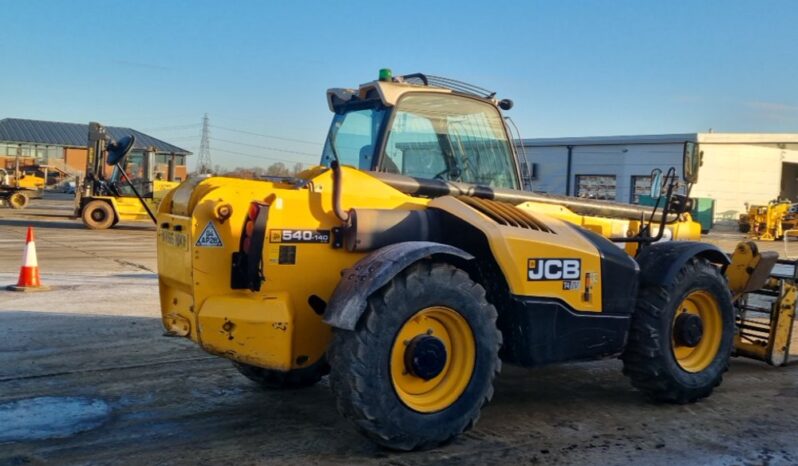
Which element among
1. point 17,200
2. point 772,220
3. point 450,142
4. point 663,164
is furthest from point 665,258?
point 663,164

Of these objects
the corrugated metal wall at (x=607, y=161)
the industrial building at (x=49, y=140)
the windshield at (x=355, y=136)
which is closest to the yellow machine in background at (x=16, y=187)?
the corrugated metal wall at (x=607, y=161)

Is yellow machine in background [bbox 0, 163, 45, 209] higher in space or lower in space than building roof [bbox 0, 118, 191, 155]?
lower

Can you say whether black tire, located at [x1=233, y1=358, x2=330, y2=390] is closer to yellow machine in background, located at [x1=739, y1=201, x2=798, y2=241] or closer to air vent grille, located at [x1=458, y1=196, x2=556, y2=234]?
air vent grille, located at [x1=458, y1=196, x2=556, y2=234]

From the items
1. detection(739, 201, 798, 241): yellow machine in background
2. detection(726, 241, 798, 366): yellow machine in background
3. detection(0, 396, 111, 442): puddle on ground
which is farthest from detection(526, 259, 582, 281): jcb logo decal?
detection(739, 201, 798, 241): yellow machine in background

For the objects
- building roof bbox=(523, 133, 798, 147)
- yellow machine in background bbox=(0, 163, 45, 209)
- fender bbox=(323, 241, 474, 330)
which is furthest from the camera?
building roof bbox=(523, 133, 798, 147)

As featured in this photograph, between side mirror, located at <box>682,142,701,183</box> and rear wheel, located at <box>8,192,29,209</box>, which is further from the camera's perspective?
rear wheel, located at <box>8,192,29,209</box>

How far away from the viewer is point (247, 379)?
5.91 m

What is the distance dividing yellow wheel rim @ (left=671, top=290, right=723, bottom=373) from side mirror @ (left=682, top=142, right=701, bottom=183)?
0.89m

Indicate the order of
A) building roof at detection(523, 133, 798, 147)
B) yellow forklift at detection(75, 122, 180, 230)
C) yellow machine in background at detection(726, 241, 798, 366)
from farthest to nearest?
building roof at detection(523, 133, 798, 147)
yellow forklift at detection(75, 122, 180, 230)
yellow machine in background at detection(726, 241, 798, 366)

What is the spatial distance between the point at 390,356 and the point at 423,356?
22cm

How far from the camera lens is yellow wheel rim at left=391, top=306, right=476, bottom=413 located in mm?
4195

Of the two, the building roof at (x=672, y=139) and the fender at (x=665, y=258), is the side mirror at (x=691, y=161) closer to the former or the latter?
the fender at (x=665, y=258)

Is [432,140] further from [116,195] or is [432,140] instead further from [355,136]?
[116,195]

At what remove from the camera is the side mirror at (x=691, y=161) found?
5.20 metres
